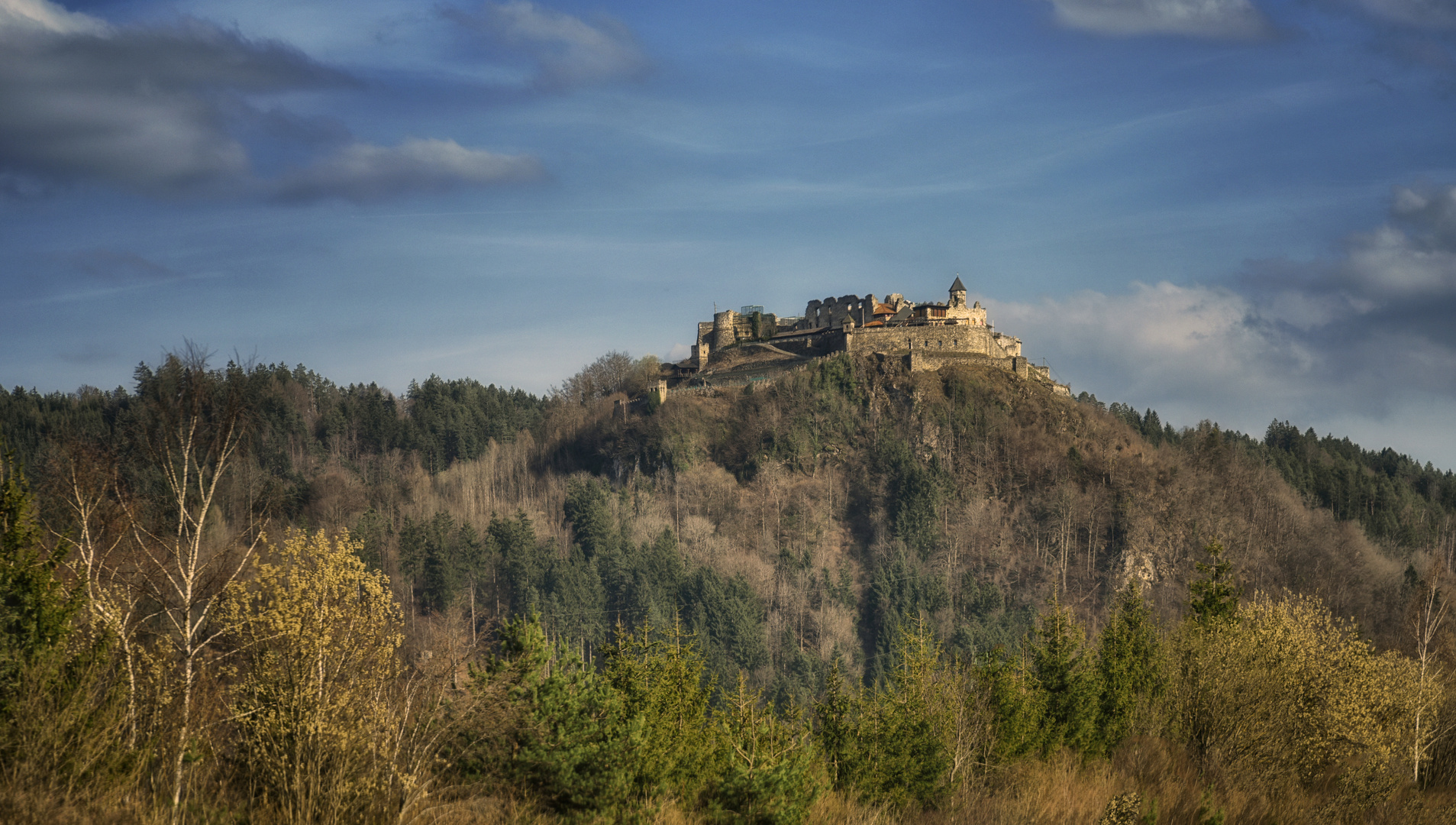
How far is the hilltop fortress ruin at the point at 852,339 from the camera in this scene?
4751 inches

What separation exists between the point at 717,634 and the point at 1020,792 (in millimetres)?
75287

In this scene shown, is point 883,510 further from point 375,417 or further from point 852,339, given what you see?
point 375,417

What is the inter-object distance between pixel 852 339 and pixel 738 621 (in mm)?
33456

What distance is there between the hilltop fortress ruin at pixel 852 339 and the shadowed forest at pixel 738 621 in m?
2.56

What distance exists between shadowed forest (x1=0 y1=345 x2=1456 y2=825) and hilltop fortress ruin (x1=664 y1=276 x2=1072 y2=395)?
2.56 m

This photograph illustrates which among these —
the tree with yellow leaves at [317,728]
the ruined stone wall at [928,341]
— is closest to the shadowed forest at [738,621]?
the tree with yellow leaves at [317,728]

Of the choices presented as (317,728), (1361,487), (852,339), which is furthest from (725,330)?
(317,728)

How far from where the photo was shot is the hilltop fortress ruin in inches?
4751

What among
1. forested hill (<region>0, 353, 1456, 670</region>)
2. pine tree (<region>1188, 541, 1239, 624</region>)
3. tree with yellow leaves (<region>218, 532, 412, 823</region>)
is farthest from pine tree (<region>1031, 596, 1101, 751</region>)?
forested hill (<region>0, 353, 1456, 670</region>)

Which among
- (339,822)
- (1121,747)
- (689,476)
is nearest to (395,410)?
(689,476)

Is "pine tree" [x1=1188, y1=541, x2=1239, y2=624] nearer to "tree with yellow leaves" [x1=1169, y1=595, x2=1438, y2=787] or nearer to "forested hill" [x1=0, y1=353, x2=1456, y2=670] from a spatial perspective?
"tree with yellow leaves" [x1=1169, y1=595, x2=1438, y2=787]

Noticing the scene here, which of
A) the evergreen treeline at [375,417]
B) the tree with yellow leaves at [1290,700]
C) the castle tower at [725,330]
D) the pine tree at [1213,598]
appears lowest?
the tree with yellow leaves at [1290,700]

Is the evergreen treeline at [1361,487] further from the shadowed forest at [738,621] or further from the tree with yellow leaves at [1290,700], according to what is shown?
the tree with yellow leaves at [1290,700]

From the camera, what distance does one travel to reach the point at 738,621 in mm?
108062
